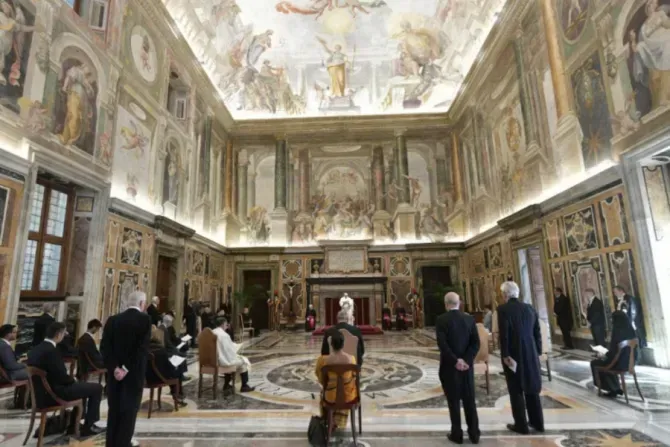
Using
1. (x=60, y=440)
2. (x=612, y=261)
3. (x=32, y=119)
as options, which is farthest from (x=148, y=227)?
(x=612, y=261)

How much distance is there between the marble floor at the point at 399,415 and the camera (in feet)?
12.7

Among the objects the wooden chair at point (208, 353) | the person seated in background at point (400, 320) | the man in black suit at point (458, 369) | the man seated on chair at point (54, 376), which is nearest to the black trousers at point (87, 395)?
the man seated on chair at point (54, 376)

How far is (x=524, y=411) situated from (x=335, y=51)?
58.0 ft

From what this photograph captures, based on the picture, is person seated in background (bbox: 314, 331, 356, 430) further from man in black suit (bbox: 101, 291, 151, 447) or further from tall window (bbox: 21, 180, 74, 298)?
tall window (bbox: 21, 180, 74, 298)

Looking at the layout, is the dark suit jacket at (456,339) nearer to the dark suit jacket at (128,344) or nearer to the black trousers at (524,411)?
the black trousers at (524,411)

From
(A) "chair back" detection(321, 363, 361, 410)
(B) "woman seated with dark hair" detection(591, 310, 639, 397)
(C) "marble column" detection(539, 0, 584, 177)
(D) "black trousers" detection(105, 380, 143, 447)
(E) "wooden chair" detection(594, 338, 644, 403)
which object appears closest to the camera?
(D) "black trousers" detection(105, 380, 143, 447)

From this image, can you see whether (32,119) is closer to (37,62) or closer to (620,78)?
(37,62)

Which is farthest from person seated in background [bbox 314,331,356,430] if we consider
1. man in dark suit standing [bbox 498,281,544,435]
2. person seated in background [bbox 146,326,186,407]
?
person seated in background [bbox 146,326,186,407]

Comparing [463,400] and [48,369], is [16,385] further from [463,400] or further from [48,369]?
[463,400]

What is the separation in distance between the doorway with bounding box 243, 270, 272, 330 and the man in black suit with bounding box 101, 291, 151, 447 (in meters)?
14.6

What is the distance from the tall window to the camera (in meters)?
7.84

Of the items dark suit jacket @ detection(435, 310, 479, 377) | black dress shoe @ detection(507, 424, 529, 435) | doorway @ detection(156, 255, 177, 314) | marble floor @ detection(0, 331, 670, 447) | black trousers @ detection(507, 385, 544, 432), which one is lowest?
marble floor @ detection(0, 331, 670, 447)

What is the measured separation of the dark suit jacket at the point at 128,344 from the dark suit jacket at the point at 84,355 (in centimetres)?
175

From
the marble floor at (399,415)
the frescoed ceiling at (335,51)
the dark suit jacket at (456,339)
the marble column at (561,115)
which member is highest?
the frescoed ceiling at (335,51)
